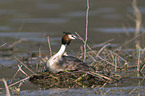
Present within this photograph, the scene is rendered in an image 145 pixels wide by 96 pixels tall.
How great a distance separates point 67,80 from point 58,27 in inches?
373

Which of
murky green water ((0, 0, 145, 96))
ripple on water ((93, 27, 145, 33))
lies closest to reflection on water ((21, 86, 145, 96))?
murky green water ((0, 0, 145, 96))

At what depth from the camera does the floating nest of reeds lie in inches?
330

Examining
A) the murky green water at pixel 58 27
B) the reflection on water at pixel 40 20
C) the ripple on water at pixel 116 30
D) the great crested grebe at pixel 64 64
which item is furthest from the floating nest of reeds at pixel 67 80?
the reflection on water at pixel 40 20

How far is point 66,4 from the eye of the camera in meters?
26.6

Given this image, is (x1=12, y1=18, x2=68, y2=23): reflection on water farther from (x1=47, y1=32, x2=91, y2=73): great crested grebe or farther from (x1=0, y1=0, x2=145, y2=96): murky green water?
(x1=47, y1=32, x2=91, y2=73): great crested grebe

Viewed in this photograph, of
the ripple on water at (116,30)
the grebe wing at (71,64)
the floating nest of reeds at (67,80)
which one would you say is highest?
the ripple on water at (116,30)

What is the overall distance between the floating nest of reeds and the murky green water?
0.39 meters

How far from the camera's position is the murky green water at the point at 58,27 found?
8.09 metres

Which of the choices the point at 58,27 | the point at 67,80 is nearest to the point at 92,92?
the point at 67,80

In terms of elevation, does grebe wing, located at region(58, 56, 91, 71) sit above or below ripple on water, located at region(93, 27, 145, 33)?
below

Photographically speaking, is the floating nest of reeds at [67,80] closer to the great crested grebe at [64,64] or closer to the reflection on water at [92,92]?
the great crested grebe at [64,64]

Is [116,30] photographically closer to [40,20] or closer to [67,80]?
[40,20]

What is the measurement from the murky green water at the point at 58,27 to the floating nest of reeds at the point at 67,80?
393 millimetres

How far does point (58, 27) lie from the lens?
1784 cm
